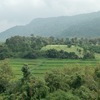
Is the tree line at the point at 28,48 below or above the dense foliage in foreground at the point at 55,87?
above

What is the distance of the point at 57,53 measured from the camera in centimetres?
7925

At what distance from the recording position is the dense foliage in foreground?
32.9 metres

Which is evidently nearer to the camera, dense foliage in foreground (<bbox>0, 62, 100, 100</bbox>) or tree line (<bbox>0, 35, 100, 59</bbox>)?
dense foliage in foreground (<bbox>0, 62, 100, 100</bbox>)

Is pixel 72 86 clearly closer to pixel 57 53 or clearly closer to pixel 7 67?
pixel 7 67

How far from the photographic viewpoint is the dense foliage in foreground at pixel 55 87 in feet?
108

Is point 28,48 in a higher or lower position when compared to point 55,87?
higher

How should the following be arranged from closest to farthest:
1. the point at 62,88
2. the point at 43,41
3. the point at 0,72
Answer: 1. the point at 62,88
2. the point at 0,72
3. the point at 43,41

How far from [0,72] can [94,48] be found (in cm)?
4815

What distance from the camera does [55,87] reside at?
36.3 metres

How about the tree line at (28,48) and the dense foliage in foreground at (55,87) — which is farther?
the tree line at (28,48)

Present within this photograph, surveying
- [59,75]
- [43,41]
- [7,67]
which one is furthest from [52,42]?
[59,75]

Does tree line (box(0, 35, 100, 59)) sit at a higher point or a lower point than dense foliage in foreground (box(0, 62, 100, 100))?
higher

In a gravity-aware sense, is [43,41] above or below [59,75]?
above

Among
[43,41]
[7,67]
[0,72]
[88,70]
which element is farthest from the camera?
[43,41]
